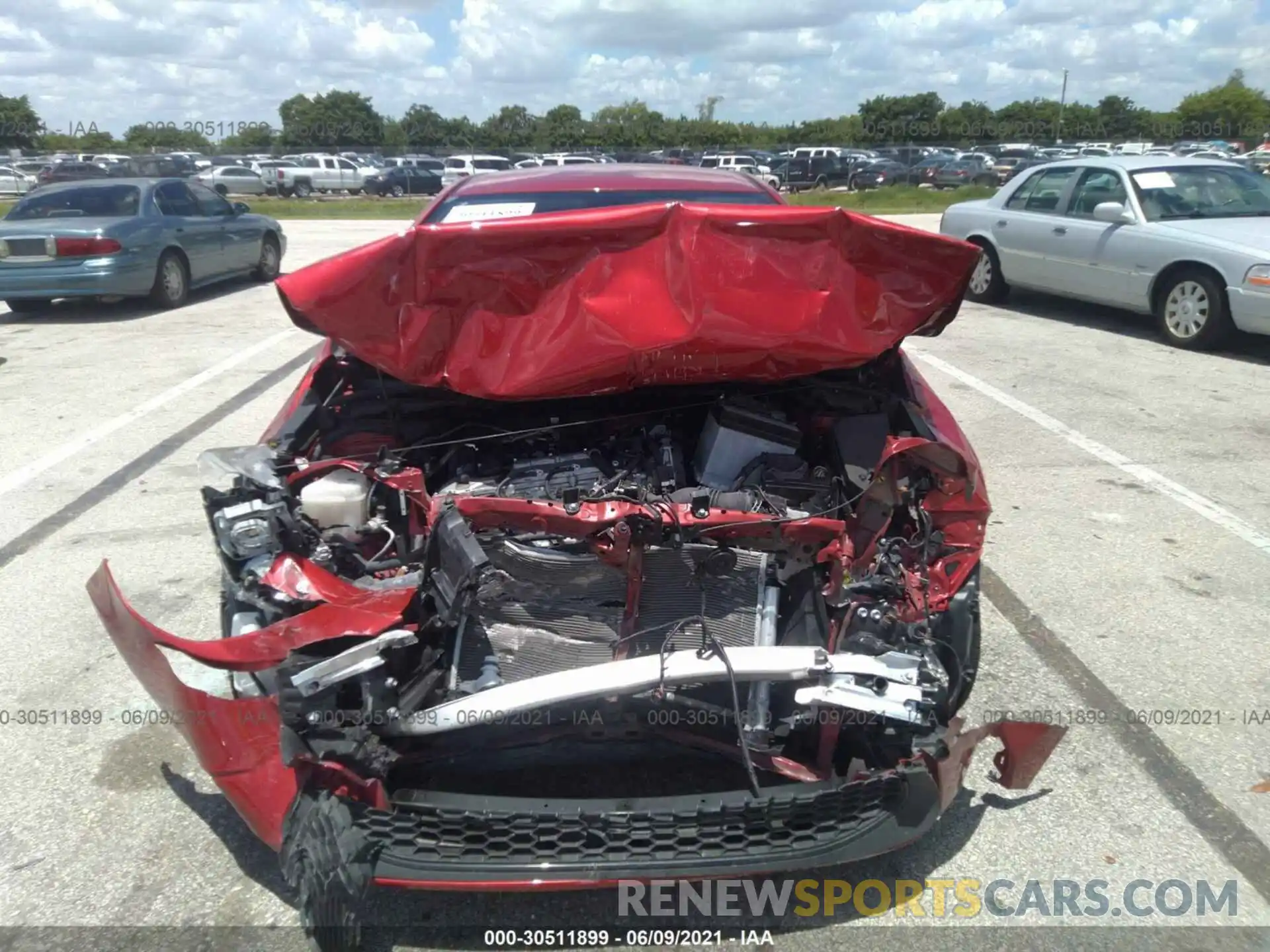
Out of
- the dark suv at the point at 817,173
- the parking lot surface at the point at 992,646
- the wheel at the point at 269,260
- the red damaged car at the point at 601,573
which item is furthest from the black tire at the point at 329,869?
the dark suv at the point at 817,173

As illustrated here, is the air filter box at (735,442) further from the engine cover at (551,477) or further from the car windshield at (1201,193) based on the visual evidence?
the car windshield at (1201,193)

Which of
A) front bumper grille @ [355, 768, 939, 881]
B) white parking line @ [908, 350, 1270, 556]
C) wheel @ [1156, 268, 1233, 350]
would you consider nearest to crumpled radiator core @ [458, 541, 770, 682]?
front bumper grille @ [355, 768, 939, 881]

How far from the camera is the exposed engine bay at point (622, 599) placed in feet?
7.84

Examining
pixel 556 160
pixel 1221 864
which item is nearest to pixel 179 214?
pixel 1221 864

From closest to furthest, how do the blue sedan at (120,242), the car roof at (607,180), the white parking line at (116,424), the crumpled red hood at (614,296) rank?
the crumpled red hood at (614,296) < the car roof at (607,180) < the white parking line at (116,424) < the blue sedan at (120,242)

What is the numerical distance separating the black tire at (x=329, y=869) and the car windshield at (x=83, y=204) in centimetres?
1001

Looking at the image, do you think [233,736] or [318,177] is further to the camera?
[318,177]

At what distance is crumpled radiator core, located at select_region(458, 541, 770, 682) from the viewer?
2740 mm

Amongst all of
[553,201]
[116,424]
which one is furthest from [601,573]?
[116,424]

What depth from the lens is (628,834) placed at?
2262mm

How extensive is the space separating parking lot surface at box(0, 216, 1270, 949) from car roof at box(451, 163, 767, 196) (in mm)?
2146

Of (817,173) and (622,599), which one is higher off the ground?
(817,173)

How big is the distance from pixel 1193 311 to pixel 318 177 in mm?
34240

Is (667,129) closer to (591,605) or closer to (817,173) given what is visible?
(817,173)
